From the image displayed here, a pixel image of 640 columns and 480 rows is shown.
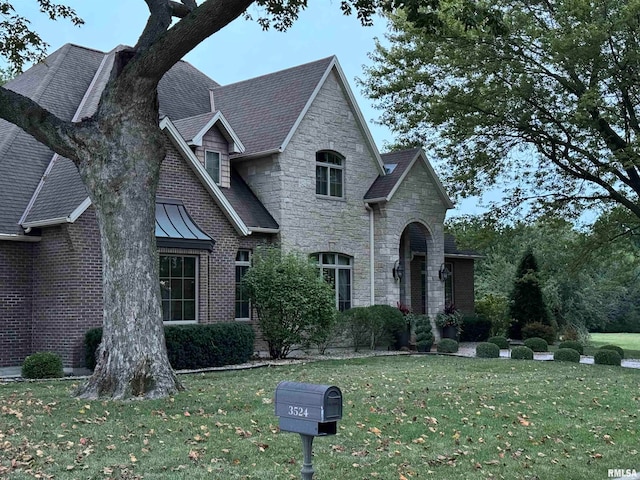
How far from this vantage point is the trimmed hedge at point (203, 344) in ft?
55.6

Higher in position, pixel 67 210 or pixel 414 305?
pixel 67 210

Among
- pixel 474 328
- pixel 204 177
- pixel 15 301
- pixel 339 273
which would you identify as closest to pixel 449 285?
pixel 474 328

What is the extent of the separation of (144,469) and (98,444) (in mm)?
1349

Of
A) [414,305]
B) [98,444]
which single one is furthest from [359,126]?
[98,444]

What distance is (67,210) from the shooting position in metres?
17.2

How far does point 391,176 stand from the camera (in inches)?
1004

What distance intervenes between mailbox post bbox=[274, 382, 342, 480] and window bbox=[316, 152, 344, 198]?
18.5 m

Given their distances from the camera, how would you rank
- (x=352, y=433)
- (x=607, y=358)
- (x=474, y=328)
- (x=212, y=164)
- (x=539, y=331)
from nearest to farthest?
(x=352, y=433) → (x=607, y=358) → (x=212, y=164) → (x=474, y=328) → (x=539, y=331)

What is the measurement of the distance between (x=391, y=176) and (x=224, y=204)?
725 centimetres

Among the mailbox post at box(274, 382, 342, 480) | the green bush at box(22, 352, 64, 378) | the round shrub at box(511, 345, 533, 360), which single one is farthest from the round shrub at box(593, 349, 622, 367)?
the mailbox post at box(274, 382, 342, 480)

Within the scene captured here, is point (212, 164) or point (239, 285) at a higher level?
point (212, 164)

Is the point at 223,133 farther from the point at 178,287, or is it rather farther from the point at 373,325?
the point at 373,325

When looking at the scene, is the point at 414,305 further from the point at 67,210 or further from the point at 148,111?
the point at 148,111

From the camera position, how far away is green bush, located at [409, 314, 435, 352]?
23562 mm
